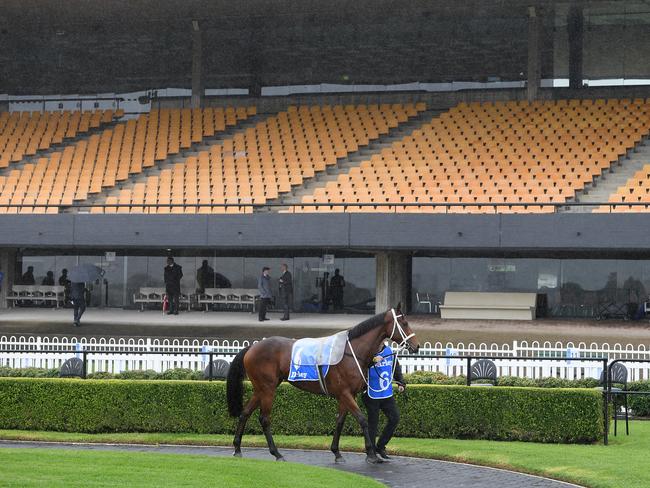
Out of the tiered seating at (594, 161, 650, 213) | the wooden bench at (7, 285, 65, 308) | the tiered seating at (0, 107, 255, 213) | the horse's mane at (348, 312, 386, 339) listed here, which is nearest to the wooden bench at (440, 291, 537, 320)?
the tiered seating at (594, 161, 650, 213)

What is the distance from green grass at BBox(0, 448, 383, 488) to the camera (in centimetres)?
1139

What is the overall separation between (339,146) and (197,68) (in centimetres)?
765

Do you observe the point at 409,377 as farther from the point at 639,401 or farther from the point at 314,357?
the point at 639,401

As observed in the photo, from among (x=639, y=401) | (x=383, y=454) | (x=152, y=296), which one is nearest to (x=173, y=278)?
(x=152, y=296)

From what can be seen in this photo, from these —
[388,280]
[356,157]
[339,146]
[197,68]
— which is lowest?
[388,280]

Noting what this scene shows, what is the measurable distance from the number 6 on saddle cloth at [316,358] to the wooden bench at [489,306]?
611 inches

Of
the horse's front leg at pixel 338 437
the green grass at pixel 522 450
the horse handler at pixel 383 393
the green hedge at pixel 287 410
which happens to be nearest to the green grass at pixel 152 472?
the horse's front leg at pixel 338 437

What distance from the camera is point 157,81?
41625 millimetres

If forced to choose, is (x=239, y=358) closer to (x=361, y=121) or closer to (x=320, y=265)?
(x=320, y=265)

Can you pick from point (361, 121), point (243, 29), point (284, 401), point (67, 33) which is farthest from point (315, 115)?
point (284, 401)

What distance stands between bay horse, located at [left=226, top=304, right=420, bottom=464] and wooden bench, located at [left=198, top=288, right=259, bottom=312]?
59.4ft

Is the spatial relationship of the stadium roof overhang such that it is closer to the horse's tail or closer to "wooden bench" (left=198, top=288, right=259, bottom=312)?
"wooden bench" (left=198, top=288, right=259, bottom=312)

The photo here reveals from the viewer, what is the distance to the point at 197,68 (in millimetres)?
39812

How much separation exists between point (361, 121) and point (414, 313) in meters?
7.62
